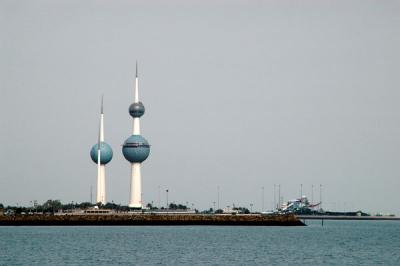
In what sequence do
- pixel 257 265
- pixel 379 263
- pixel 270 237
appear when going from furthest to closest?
1. pixel 270 237
2. pixel 379 263
3. pixel 257 265

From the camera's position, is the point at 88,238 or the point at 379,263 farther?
the point at 88,238

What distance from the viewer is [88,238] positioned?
525ft

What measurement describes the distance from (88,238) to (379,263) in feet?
190

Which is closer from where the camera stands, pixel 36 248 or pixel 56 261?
pixel 56 261

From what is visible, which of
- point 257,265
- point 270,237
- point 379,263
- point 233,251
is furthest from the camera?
point 270,237

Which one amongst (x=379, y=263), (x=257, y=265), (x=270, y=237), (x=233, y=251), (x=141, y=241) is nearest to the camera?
(x=257, y=265)

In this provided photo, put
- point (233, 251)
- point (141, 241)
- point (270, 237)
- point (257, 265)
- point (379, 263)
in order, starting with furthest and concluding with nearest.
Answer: point (270, 237) → point (141, 241) → point (233, 251) → point (379, 263) → point (257, 265)

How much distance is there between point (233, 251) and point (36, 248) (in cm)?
2512

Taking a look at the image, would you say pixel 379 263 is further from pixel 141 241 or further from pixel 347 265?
pixel 141 241

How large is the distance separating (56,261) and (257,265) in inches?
824

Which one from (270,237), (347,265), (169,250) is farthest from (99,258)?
(270,237)

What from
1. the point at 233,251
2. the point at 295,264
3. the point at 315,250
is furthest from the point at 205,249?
the point at 295,264

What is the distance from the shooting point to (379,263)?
377 feet

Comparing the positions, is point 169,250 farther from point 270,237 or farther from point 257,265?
point 270,237
